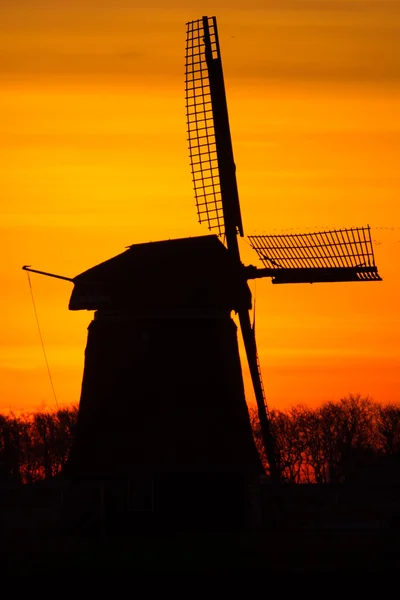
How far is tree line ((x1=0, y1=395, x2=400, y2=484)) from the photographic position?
9075 centimetres

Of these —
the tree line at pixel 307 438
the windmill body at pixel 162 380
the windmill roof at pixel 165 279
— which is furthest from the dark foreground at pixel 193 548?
the tree line at pixel 307 438

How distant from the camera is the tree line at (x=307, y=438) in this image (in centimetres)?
9075

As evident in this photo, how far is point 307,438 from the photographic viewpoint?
97000 millimetres

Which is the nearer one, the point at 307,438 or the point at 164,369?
the point at 164,369

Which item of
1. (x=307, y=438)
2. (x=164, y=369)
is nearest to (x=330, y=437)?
(x=307, y=438)

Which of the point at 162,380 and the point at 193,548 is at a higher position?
the point at 162,380


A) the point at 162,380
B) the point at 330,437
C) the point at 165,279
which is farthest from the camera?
the point at 330,437

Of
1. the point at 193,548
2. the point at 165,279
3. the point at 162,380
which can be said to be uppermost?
the point at 165,279

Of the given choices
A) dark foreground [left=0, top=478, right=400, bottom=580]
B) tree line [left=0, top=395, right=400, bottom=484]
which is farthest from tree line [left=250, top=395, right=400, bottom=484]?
dark foreground [left=0, top=478, right=400, bottom=580]

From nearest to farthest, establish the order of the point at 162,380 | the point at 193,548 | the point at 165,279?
the point at 193,548 → the point at 162,380 → the point at 165,279

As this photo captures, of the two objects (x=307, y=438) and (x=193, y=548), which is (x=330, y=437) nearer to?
(x=307, y=438)

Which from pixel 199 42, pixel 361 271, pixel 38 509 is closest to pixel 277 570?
pixel 361 271

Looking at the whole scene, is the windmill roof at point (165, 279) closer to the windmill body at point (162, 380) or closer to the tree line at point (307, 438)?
the windmill body at point (162, 380)

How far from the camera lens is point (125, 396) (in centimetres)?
3378
